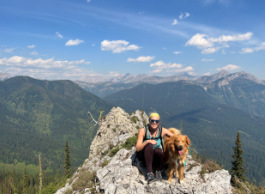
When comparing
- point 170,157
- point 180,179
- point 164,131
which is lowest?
point 180,179

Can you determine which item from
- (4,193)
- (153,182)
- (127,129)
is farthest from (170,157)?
(4,193)

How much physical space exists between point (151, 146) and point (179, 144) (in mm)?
1344

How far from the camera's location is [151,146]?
7492 mm

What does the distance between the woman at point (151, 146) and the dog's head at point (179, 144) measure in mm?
674

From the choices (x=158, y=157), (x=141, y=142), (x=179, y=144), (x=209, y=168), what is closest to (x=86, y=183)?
(x=141, y=142)

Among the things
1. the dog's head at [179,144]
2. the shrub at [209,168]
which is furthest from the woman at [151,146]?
the shrub at [209,168]

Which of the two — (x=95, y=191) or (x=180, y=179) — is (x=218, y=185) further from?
(x=95, y=191)

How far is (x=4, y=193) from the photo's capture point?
239ft

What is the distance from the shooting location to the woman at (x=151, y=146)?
24.8 ft

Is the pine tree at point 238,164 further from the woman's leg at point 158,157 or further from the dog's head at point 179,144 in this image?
the woman's leg at point 158,157

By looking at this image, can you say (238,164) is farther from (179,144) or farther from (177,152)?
(179,144)

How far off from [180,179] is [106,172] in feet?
16.6

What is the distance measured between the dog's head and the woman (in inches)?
26.5

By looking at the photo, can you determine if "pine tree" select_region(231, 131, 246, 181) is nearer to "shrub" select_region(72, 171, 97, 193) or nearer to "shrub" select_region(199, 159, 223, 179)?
"shrub" select_region(199, 159, 223, 179)
